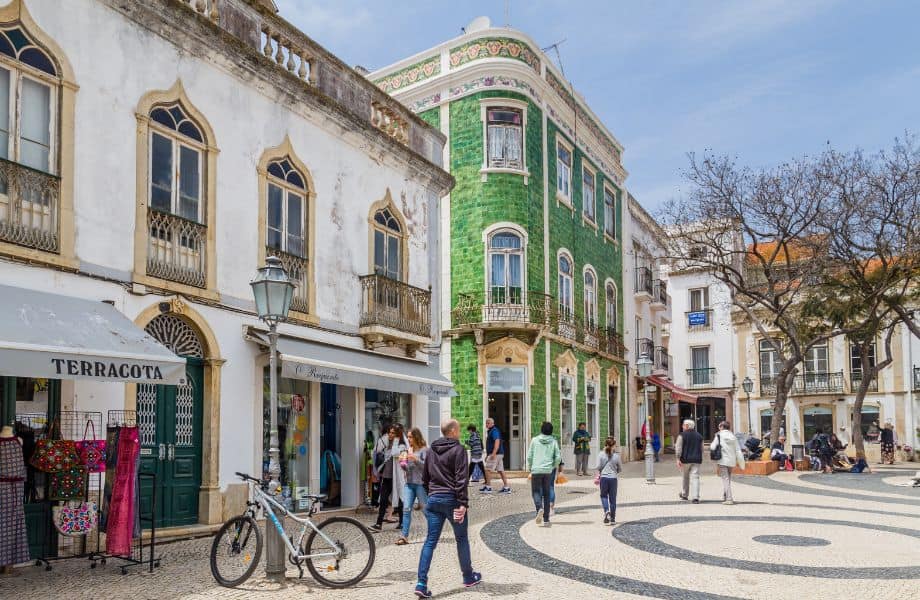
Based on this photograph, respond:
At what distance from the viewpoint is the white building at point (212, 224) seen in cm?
1020

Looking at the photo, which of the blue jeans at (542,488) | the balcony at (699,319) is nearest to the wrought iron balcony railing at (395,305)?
the blue jeans at (542,488)

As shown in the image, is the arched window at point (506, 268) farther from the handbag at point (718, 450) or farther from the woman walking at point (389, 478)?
the woman walking at point (389, 478)

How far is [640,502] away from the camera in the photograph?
55.9 feet

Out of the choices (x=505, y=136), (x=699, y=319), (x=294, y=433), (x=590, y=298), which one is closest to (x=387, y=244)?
(x=294, y=433)

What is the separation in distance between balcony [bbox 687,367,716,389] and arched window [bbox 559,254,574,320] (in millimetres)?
23393

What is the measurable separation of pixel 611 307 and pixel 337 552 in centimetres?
2602

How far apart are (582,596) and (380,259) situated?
10.0 m

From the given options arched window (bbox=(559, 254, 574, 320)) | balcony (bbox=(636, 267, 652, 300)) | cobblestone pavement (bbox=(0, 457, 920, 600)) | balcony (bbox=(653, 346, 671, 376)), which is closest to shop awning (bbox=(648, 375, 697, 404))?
balcony (bbox=(653, 346, 671, 376))

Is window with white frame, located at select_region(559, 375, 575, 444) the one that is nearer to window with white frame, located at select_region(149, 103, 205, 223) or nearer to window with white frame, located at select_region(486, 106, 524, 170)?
window with white frame, located at select_region(486, 106, 524, 170)

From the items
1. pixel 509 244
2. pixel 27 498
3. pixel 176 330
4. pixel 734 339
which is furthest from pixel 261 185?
pixel 734 339

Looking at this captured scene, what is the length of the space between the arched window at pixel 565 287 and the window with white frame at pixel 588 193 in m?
2.87

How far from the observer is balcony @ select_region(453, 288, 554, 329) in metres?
25.0

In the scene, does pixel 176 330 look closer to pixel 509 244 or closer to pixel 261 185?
pixel 261 185

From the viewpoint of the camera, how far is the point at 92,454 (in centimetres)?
942
